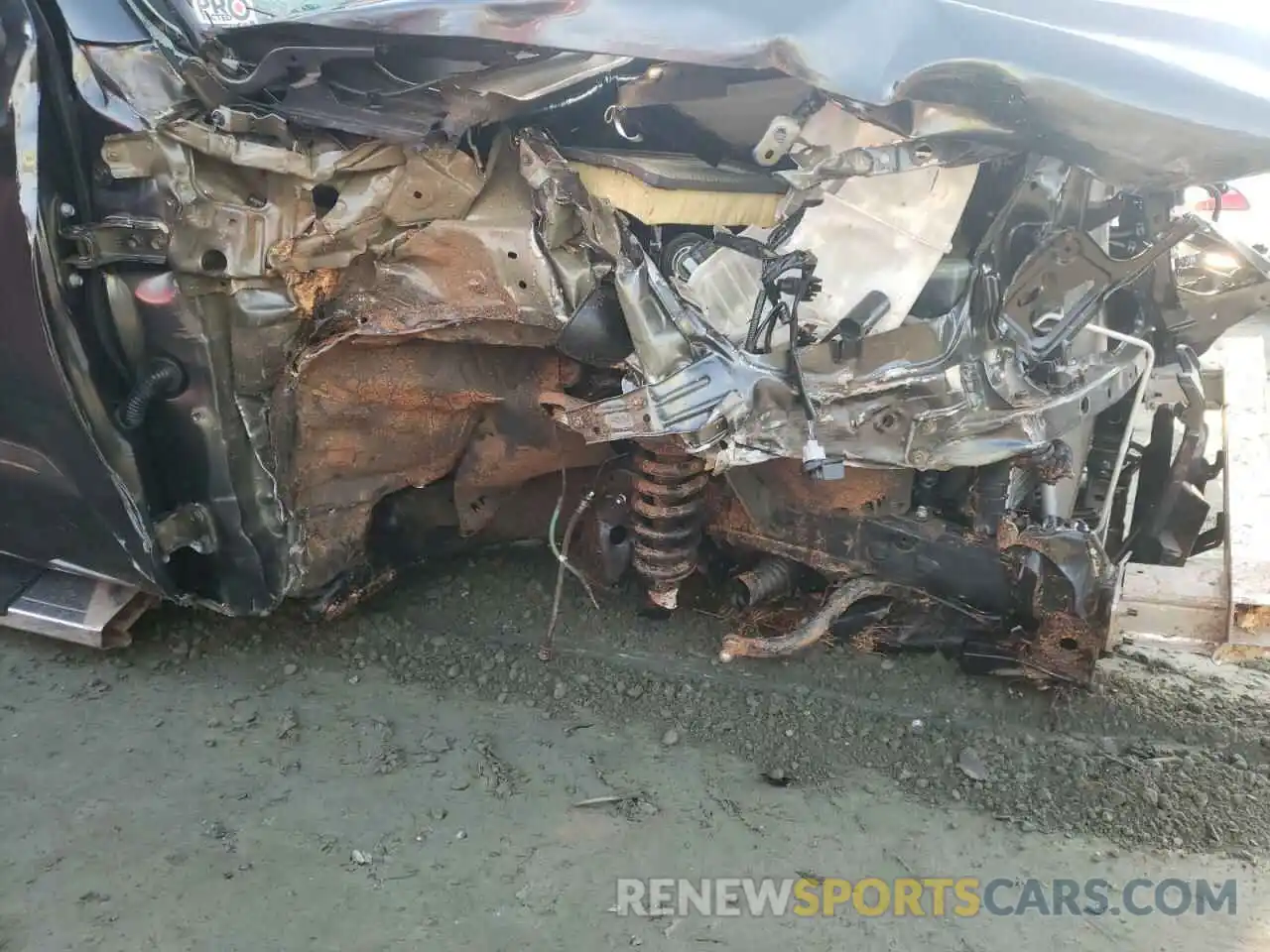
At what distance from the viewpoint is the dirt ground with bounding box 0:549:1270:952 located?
1.96m

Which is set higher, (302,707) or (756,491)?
(756,491)

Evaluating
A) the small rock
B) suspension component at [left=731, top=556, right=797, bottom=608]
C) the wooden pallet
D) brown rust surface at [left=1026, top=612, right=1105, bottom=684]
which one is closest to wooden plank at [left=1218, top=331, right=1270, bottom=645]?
the wooden pallet

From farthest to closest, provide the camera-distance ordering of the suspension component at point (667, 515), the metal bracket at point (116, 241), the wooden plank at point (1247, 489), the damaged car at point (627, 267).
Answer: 1. the suspension component at point (667, 515)
2. the wooden plank at point (1247, 489)
3. the metal bracket at point (116, 241)
4. the damaged car at point (627, 267)

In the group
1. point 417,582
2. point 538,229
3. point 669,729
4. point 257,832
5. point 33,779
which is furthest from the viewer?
point 417,582

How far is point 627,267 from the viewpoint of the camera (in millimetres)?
1946

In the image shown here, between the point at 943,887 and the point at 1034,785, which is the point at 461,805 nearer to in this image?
the point at 943,887

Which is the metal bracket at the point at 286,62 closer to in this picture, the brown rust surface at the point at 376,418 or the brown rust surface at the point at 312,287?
the brown rust surface at the point at 312,287

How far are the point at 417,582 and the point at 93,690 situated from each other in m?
0.92

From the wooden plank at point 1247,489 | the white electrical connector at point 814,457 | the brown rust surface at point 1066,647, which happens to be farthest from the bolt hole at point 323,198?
the wooden plank at point 1247,489

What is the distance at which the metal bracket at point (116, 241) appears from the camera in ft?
6.68

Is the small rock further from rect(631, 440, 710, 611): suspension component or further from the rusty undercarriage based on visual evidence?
rect(631, 440, 710, 611): suspension component

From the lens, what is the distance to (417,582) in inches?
120

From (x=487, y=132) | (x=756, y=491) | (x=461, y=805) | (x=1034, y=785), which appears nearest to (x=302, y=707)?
(x=461, y=805)

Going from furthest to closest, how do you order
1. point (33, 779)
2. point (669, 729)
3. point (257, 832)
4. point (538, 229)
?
point (669, 729) → point (33, 779) → point (257, 832) → point (538, 229)
